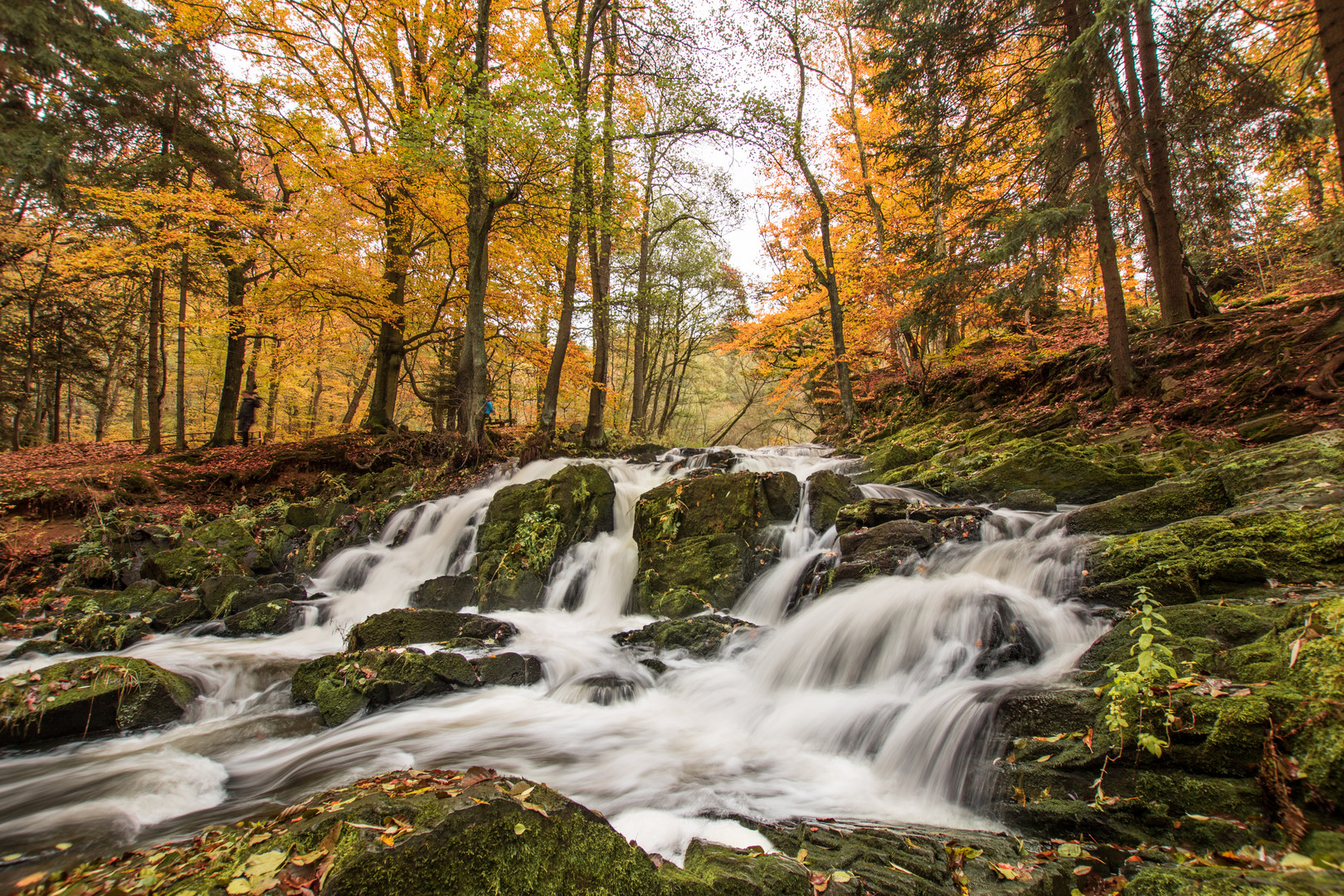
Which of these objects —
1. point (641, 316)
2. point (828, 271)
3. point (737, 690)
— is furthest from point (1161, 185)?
point (641, 316)

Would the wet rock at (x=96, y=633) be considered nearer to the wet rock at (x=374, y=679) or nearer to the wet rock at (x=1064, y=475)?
the wet rock at (x=374, y=679)

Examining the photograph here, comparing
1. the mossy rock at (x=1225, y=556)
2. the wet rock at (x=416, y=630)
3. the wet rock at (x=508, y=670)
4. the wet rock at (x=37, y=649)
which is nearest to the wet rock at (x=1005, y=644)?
the mossy rock at (x=1225, y=556)

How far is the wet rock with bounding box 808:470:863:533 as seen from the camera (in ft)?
27.0

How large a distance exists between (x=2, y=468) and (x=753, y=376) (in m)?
21.0

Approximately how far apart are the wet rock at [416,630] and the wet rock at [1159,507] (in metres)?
6.61

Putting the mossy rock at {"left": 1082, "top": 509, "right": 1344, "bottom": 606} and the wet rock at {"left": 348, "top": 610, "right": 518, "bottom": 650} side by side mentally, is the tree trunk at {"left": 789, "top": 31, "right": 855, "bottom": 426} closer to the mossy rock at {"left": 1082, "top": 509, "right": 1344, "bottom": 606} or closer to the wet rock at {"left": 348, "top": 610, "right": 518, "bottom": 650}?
the mossy rock at {"left": 1082, "top": 509, "right": 1344, "bottom": 606}

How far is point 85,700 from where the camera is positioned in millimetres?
4391

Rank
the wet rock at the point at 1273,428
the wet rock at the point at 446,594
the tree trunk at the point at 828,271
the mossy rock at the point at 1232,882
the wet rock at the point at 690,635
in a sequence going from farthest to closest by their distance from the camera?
1. the tree trunk at the point at 828,271
2. the wet rock at the point at 446,594
3. the wet rock at the point at 690,635
4. the wet rock at the point at 1273,428
5. the mossy rock at the point at 1232,882

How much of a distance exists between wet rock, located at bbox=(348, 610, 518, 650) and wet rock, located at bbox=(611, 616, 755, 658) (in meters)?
1.64


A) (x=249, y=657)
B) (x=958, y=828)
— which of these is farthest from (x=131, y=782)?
(x=958, y=828)

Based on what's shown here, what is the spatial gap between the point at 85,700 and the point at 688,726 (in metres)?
4.97

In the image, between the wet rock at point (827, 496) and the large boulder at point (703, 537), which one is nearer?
the large boulder at point (703, 537)

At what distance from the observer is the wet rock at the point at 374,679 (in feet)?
16.1

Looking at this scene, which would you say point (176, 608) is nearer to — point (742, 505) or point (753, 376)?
point (742, 505)
